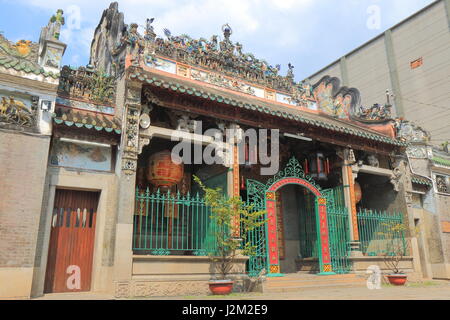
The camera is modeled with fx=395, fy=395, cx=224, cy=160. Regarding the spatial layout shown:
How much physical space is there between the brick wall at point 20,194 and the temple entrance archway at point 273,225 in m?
4.89

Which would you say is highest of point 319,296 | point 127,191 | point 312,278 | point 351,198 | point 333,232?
point 351,198

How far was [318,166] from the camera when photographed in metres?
12.5

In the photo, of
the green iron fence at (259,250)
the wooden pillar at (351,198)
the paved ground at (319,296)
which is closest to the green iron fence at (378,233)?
the wooden pillar at (351,198)

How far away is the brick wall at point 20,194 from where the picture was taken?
7.42m

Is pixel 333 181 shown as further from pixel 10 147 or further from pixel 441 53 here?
pixel 441 53

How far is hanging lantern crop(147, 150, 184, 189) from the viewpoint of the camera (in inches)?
400

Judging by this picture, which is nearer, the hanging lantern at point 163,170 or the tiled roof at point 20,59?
the tiled roof at point 20,59

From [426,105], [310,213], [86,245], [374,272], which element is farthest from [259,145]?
[426,105]

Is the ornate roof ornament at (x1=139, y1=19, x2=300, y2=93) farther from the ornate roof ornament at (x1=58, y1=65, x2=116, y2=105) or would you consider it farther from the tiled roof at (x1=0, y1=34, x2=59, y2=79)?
the tiled roof at (x1=0, y1=34, x2=59, y2=79)

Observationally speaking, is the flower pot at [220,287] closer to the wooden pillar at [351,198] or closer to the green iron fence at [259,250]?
the green iron fence at [259,250]

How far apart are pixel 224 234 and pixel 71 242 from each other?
3.41 metres

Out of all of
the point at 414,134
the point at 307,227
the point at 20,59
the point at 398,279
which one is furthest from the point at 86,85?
the point at 414,134

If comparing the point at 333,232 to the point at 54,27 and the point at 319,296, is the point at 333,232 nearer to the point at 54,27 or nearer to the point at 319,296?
the point at 319,296

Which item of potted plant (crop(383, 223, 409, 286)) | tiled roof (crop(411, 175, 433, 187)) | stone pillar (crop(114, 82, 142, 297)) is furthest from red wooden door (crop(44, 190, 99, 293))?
tiled roof (crop(411, 175, 433, 187))
